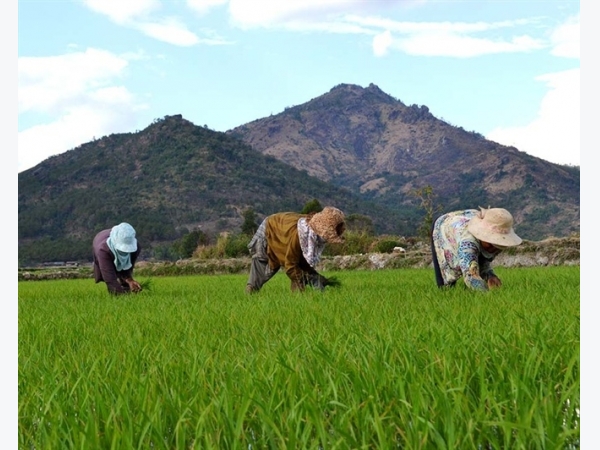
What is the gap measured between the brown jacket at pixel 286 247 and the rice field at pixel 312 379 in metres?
1.49

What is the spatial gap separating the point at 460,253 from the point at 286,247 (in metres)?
1.68

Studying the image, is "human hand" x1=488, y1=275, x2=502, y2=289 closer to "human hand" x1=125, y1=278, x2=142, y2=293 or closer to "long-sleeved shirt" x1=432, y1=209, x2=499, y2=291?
"long-sleeved shirt" x1=432, y1=209, x2=499, y2=291

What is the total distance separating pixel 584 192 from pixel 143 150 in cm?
7281

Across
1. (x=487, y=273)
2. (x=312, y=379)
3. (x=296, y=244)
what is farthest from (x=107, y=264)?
(x=312, y=379)

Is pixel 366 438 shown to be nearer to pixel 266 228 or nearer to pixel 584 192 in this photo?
pixel 584 192

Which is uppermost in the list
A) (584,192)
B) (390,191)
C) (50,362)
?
(390,191)

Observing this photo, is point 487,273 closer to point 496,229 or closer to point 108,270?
point 496,229

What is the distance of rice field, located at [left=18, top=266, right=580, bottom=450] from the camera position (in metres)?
1.62

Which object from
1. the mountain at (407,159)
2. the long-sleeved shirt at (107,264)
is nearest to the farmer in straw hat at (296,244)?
the long-sleeved shirt at (107,264)

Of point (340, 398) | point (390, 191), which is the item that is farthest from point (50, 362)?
point (390, 191)

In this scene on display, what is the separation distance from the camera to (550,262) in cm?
1137

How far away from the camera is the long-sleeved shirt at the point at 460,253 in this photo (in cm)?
516

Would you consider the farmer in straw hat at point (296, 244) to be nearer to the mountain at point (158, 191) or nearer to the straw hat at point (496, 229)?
the straw hat at point (496, 229)

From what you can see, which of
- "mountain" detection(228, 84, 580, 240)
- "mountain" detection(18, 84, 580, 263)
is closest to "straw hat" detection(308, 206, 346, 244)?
"mountain" detection(18, 84, 580, 263)
